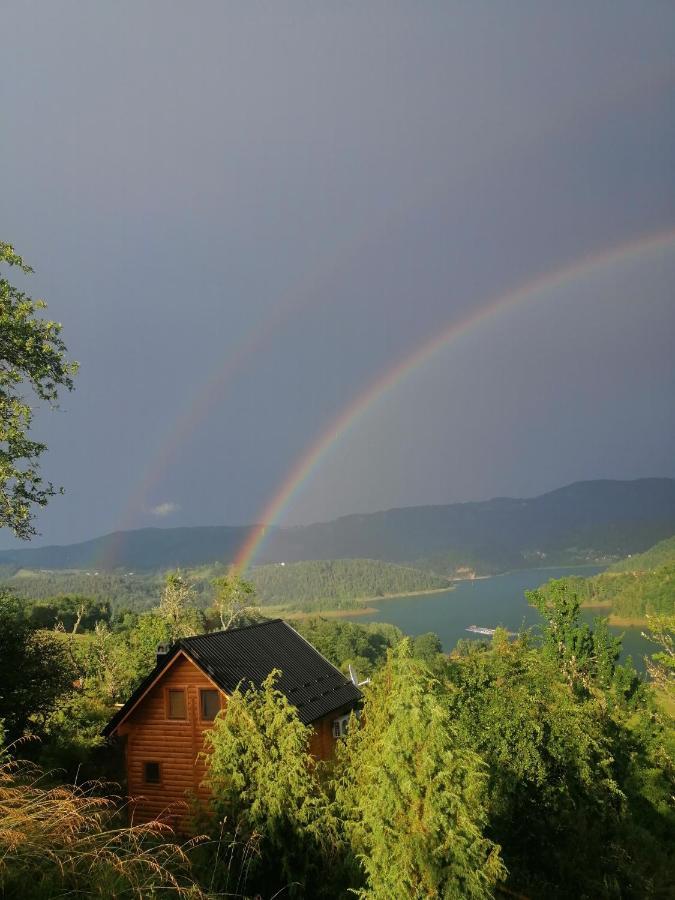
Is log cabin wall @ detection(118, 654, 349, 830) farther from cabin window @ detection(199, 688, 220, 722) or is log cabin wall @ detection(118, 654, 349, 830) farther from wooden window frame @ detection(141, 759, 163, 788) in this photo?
cabin window @ detection(199, 688, 220, 722)

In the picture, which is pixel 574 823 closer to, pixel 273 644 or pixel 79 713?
pixel 273 644

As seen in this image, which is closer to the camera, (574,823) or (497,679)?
(574,823)

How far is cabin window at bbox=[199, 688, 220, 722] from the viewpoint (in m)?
22.0

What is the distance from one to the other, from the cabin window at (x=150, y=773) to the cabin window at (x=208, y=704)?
2.65 metres

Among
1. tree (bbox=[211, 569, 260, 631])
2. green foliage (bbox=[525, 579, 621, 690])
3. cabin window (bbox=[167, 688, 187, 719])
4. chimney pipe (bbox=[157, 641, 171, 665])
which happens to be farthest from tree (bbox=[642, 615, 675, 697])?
tree (bbox=[211, 569, 260, 631])

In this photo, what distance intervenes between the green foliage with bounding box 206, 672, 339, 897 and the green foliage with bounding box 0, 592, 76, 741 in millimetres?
11326

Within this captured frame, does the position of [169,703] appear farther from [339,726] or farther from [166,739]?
[339,726]

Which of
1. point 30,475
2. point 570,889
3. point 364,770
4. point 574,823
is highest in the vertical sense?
point 30,475

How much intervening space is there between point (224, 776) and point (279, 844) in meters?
1.41

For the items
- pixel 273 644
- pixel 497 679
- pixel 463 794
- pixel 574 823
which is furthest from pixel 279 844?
pixel 273 644

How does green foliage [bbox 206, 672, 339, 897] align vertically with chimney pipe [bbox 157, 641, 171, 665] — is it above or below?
below

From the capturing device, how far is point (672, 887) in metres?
20.3

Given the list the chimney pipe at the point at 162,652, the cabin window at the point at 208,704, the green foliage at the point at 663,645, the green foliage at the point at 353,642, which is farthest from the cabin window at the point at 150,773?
the green foliage at the point at 353,642

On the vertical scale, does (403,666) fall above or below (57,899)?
above
